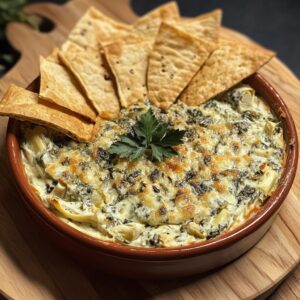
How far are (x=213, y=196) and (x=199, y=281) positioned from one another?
51 cm

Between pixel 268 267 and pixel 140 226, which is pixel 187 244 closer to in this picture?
pixel 140 226

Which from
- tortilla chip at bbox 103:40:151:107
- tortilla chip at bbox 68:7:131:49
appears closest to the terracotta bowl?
tortilla chip at bbox 103:40:151:107

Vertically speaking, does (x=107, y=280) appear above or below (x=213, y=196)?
below

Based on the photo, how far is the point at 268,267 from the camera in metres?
3.53

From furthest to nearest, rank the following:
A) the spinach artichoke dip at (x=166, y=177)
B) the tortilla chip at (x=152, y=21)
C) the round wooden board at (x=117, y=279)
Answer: the tortilla chip at (x=152, y=21)
the round wooden board at (x=117, y=279)
the spinach artichoke dip at (x=166, y=177)

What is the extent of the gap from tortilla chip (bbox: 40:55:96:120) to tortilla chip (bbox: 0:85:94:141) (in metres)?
0.05

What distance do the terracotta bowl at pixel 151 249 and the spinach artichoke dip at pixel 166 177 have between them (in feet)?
0.24

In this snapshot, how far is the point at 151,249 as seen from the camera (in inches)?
125

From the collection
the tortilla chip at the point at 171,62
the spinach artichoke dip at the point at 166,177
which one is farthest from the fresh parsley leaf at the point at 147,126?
the tortilla chip at the point at 171,62

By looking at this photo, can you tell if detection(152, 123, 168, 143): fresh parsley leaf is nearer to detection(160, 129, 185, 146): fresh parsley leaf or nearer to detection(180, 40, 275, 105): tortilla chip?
detection(160, 129, 185, 146): fresh parsley leaf

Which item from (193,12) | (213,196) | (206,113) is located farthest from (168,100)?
(193,12)

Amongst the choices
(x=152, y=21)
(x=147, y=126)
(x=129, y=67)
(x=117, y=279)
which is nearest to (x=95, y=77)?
(x=129, y=67)

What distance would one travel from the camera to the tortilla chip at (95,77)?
393 centimetres

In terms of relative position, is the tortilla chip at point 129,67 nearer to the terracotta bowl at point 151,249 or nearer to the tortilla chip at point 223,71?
the tortilla chip at point 223,71
